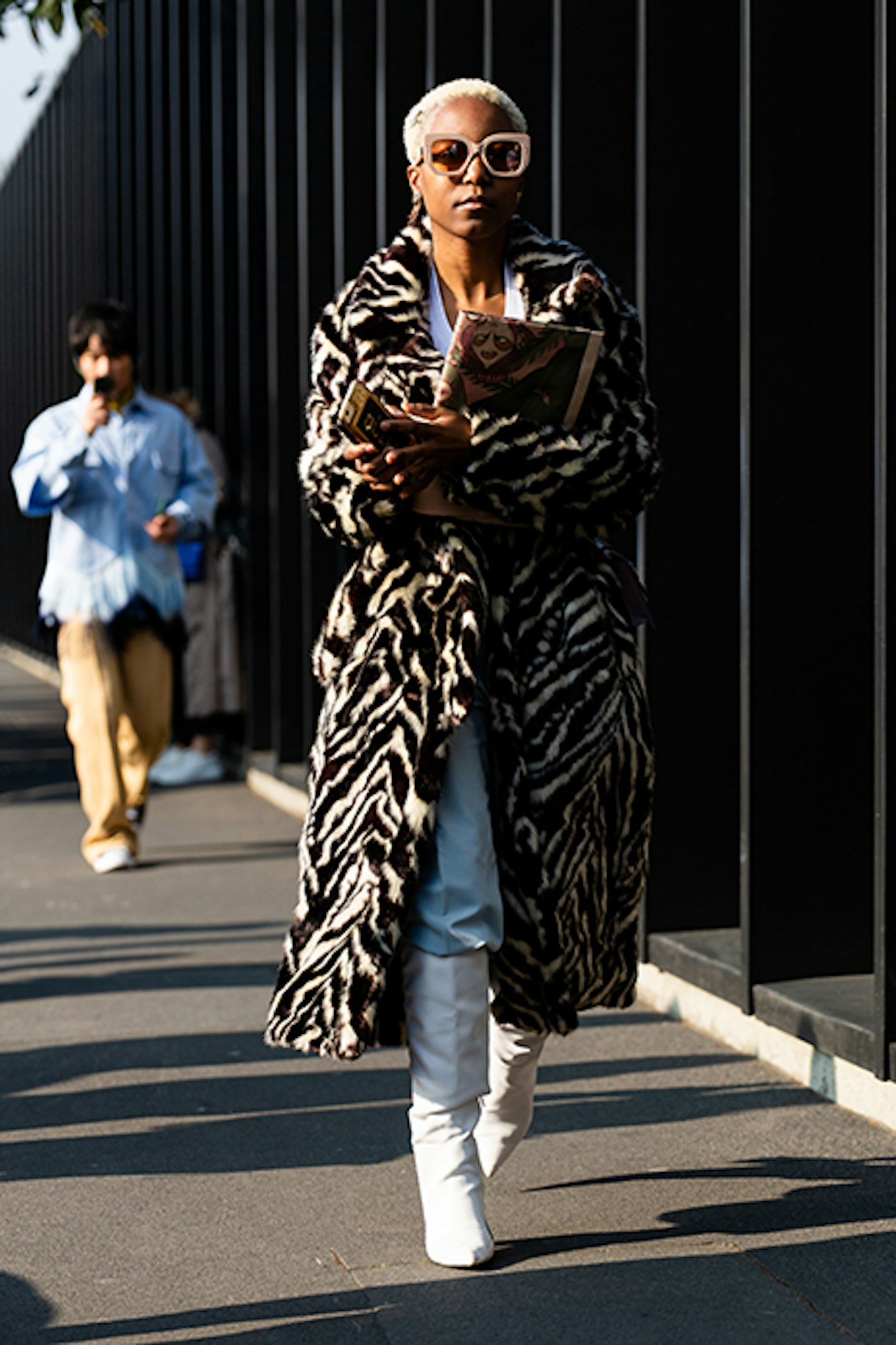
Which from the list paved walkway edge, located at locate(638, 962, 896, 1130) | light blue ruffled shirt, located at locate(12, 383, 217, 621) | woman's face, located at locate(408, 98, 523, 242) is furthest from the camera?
light blue ruffled shirt, located at locate(12, 383, 217, 621)

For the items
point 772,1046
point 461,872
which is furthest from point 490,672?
point 772,1046

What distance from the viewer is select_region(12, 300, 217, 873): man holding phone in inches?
351

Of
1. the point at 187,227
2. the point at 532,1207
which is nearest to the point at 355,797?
the point at 532,1207

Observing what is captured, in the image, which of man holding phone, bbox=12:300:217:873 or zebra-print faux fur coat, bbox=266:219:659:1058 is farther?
man holding phone, bbox=12:300:217:873

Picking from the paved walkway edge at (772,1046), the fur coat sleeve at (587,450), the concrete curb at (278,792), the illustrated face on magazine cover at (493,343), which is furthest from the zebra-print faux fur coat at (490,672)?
the concrete curb at (278,792)

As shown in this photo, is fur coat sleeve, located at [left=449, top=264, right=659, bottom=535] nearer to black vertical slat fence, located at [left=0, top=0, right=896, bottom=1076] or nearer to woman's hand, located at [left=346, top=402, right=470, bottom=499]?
woman's hand, located at [left=346, top=402, right=470, bottom=499]

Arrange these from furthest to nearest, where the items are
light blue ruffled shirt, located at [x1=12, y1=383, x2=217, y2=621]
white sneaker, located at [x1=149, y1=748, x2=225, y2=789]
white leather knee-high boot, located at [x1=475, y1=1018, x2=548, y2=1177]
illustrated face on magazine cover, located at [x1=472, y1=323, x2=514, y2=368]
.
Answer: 1. white sneaker, located at [x1=149, y1=748, x2=225, y2=789]
2. light blue ruffled shirt, located at [x1=12, y1=383, x2=217, y2=621]
3. white leather knee-high boot, located at [x1=475, y1=1018, x2=548, y2=1177]
4. illustrated face on magazine cover, located at [x1=472, y1=323, x2=514, y2=368]

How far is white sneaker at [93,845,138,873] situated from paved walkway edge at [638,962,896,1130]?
3220 millimetres

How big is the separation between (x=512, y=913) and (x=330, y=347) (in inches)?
44.5

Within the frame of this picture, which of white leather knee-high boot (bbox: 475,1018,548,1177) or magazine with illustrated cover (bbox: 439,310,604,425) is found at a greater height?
magazine with illustrated cover (bbox: 439,310,604,425)

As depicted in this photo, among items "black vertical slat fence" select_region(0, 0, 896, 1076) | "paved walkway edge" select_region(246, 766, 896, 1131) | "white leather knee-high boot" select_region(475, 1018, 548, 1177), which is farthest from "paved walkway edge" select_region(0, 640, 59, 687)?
"white leather knee-high boot" select_region(475, 1018, 548, 1177)

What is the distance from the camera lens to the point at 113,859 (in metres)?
8.95

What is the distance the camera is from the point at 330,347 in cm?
405

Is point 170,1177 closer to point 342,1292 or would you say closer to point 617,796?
point 342,1292
